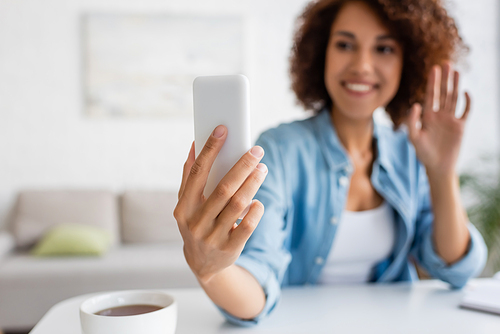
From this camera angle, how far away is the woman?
39.4 inches

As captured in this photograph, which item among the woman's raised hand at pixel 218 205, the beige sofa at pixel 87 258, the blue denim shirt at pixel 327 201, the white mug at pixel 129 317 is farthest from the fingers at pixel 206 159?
the beige sofa at pixel 87 258

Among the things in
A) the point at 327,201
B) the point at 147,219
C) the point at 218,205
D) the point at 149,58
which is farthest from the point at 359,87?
the point at 149,58

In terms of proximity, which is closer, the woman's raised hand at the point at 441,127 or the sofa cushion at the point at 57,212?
the woman's raised hand at the point at 441,127

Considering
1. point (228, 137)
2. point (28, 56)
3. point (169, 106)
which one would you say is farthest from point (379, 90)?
point (28, 56)

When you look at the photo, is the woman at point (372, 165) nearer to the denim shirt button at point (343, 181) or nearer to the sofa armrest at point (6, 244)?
the denim shirt button at point (343, 181)

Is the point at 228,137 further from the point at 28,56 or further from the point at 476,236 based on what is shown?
the point at 28,56

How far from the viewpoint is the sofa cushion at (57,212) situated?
9.16 ft

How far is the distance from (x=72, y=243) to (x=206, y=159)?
2.21 meters

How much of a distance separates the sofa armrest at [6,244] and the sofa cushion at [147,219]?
66 cm

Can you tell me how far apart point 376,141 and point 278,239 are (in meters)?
0.47

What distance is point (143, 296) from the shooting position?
0.58 m

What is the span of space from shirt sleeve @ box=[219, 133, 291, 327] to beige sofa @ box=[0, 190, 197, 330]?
59.7 inches

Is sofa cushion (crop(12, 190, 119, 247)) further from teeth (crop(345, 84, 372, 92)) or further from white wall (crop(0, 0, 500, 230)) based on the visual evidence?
teeth (crop(345, 84, 372, 92))

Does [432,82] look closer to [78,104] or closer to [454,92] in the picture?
[454,92]
